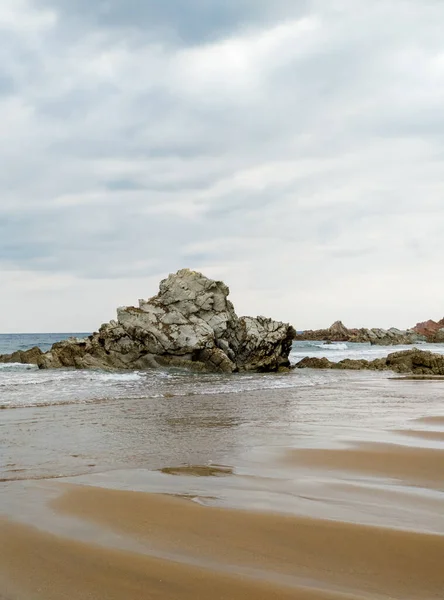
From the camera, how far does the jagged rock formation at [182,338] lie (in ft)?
78.9

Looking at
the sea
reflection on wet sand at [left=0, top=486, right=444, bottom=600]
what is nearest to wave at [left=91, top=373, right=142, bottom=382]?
Result: the sea

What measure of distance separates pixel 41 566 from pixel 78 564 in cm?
21

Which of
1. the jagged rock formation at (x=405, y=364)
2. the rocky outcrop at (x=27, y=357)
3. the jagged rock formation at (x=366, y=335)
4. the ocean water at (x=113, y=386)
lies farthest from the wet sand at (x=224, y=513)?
the jagged rock formation at (x=366, y=335)

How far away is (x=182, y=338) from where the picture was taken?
2398 cm

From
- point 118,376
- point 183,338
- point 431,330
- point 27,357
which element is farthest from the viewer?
point 431,330

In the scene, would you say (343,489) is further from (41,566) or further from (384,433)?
(384,433)

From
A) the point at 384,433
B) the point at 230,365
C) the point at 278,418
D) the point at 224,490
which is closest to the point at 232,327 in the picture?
the point at 230,365

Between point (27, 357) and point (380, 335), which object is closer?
point (27, 357)

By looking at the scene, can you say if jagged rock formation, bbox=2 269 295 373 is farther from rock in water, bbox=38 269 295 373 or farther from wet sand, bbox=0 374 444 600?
wet sand, bbox=0 374 444 600

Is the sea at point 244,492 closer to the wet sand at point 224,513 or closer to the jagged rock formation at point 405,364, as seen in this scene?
the wet sand at point 224,513

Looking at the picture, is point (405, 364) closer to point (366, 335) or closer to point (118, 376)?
point (118, 376)

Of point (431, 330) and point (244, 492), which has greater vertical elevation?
point (431, 330)

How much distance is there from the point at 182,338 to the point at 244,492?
19.4m

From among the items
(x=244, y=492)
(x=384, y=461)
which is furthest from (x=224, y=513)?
(x=384, y=461)
